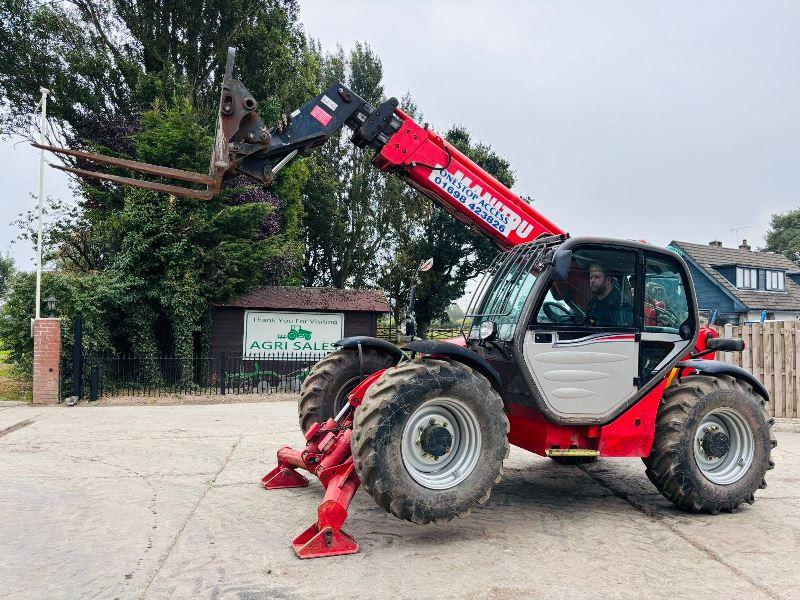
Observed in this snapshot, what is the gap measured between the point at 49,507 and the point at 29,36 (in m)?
19.2

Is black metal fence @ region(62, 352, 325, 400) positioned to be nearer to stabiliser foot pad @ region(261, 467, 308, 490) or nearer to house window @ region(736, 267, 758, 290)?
stabiliser foot pad @ region(261, 467, 308, 490)

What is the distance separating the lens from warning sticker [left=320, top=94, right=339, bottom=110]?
590 centimetres

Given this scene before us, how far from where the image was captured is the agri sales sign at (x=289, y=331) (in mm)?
17234

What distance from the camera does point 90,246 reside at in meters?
18.6

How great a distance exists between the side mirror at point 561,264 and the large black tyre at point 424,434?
1.02 metres

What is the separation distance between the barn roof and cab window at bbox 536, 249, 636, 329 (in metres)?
12.9

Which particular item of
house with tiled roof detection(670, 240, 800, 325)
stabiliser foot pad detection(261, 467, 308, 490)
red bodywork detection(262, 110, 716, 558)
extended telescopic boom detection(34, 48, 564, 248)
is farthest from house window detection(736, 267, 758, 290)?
stabiliser foot pad detection(261, 467, 308, 490)

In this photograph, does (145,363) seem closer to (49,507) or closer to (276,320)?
(276,320)

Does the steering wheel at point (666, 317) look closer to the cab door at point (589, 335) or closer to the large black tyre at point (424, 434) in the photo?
the cab door at point (589, 335)

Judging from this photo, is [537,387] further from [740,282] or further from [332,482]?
[740,282]

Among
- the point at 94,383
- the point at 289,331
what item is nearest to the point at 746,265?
the point at 289,331

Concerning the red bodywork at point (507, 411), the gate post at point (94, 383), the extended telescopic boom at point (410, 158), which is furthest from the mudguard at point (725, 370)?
the gate post at point (94, 383)

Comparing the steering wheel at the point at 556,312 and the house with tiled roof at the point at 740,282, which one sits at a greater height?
the house with tiled roof at the point at 740,282

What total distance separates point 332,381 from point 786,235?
69.8 meters
